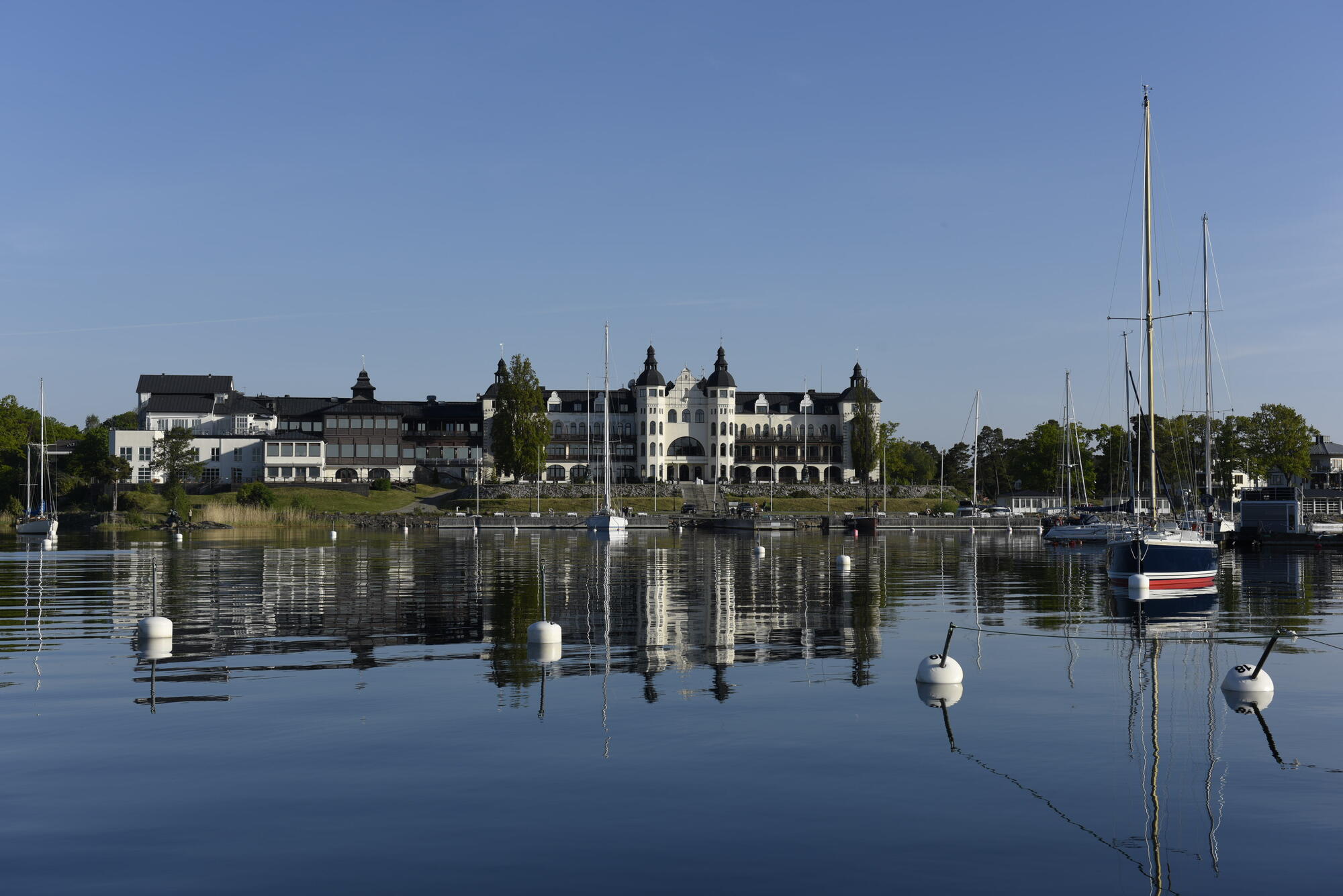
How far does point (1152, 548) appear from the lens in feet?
145

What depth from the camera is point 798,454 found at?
18088 centimetres

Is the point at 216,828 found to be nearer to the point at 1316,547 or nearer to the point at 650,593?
the point at 650,593

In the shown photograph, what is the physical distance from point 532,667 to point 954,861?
1448cm

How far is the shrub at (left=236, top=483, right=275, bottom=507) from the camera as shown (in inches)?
5172

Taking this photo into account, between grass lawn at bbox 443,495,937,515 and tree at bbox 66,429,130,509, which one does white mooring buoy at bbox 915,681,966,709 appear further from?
tree at bbox 66,429,130,509

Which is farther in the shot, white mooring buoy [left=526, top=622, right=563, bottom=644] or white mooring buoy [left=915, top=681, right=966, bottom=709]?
white mooring buoy [left=526, top=622, right=563, bottom=644]

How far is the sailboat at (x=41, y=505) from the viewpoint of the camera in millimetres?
99438

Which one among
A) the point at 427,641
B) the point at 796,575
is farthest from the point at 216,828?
the point at 796,575

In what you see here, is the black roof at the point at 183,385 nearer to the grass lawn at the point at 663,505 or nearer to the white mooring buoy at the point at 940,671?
the grass lawn at the point at 663,505

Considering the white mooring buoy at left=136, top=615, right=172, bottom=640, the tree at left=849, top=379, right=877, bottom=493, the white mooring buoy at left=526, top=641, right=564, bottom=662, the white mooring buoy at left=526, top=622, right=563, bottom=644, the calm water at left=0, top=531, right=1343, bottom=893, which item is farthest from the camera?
the tree at left=849, top=379, right=877, bottom=493

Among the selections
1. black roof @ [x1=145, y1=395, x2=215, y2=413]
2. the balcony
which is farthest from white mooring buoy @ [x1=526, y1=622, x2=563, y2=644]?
black roof @ [x1=145, y1=395, x2=215, y2=413]

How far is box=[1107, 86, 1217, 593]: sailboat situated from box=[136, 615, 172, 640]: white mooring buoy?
33430 mm

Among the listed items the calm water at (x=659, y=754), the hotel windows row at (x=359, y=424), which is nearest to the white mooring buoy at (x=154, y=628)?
the calm water at (x=659, y=754)

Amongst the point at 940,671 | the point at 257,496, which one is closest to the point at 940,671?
the point at 940,671
